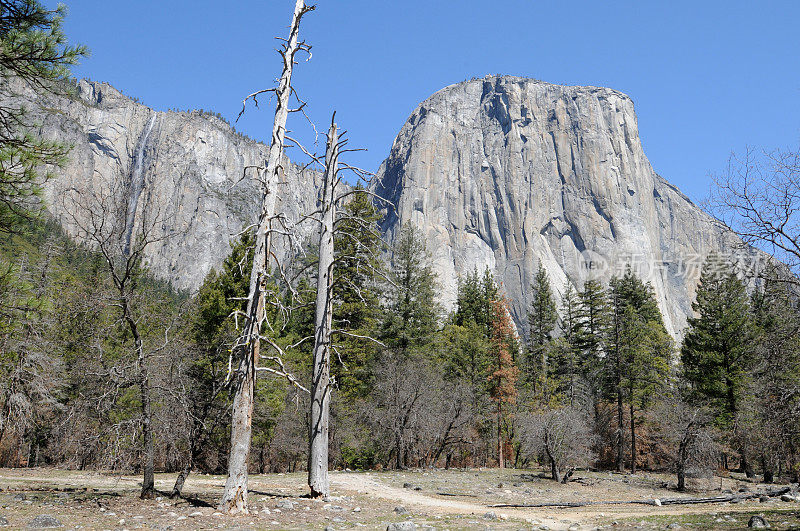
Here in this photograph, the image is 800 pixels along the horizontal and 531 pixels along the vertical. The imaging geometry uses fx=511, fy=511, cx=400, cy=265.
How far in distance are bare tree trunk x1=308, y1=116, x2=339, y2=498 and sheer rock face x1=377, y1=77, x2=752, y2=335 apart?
92.4m

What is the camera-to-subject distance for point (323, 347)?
11.7m

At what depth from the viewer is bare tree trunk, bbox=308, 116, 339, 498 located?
10.9 metres

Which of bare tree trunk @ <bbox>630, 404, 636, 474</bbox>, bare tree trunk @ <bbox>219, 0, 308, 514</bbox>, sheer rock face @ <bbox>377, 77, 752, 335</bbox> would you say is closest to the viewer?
bare tree trunk @ <bbox>219, 0, 308, 514</bbox>

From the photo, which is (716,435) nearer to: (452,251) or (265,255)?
(265,255)

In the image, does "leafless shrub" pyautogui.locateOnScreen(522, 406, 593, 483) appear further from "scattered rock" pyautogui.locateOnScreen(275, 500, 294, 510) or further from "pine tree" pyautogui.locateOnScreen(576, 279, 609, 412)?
"pine tree" pyautogui.locateOnScreen(576, 279, 609, 412)

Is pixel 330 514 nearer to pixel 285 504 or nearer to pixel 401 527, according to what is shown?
pixel 285 504

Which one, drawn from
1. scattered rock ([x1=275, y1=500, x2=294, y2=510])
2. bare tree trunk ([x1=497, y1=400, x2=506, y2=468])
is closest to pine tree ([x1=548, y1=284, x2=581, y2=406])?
bare tree trunk ([x1=497, y1=400, x2=506, y2=468])

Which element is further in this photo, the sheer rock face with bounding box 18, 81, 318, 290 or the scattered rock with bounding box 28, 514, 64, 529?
the sheer rock face with bounding box 18, 81, 318, 290

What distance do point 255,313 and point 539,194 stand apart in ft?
381

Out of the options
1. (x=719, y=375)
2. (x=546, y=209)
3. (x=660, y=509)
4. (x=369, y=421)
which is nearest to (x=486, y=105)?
(x=546, y=209)

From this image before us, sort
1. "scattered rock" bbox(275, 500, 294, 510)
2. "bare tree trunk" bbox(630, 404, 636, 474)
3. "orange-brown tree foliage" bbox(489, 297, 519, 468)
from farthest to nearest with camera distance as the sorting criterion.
Result: 1. "orange-brown tree foliage" bbox(489, 297, 519, 468)
2. "bare tree trunk" bbox(630, 404, 636, 474)
3. "scattered rock" bbox(275, 500, 294, 510)

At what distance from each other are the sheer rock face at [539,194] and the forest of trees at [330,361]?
64.5 m

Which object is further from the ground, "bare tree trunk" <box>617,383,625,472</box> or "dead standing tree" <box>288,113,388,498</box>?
"dead standing tree" <box>288,113,388,498</box>

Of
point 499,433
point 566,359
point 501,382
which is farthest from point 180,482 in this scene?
point 566,359
